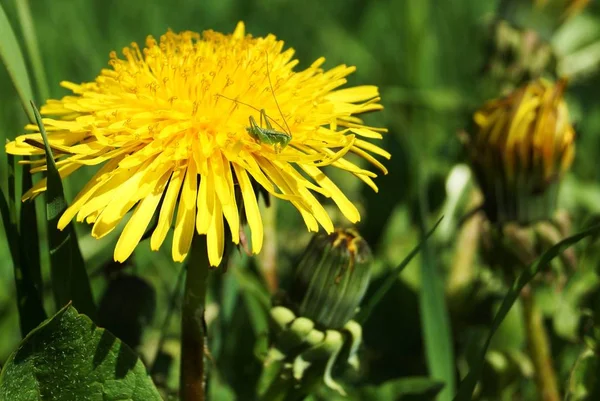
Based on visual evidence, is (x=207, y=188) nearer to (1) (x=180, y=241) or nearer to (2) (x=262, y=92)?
Result: (1) (x=180, y=241)

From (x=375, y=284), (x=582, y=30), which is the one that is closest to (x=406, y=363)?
(x=375, y=284)

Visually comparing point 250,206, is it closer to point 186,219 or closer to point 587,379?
point 186,219

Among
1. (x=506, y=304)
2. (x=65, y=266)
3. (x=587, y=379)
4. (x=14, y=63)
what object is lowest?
(x=587, y=379)

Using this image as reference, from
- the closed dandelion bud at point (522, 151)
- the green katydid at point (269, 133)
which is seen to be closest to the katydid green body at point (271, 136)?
the green katydid at point (269, 133)

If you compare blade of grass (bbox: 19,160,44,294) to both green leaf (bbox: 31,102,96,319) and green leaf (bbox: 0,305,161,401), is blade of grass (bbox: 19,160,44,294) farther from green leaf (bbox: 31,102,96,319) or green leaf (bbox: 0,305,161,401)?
green leaf (bbox: 0,305,161,401)

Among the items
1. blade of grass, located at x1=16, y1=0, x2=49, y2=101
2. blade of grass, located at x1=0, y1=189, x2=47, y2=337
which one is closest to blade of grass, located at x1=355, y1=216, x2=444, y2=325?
blade of grass, located at x1=0, y1=189, x2=47, y2=337

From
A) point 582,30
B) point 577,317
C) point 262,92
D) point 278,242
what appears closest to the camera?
point 262,92

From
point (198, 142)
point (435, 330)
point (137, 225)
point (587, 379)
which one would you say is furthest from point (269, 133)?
point (587, 379)
